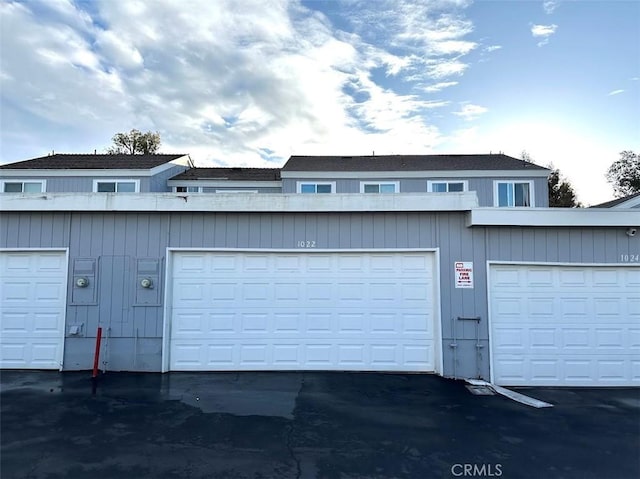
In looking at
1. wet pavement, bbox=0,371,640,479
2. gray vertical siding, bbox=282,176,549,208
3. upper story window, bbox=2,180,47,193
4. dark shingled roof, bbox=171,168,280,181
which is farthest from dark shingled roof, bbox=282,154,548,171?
wet pavement, bbox=0,371,640,479

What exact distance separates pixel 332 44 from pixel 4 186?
1531 centimetres

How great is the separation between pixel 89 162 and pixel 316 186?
1069cm

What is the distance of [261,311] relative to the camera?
256 inches

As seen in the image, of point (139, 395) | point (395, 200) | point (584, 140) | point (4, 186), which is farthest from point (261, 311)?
point (4, 186)

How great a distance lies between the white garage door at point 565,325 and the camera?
621 cm

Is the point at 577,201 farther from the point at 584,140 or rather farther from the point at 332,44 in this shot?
the point at 332,44

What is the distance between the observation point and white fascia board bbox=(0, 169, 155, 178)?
14680 millimetres

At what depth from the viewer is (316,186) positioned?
15.2 meters

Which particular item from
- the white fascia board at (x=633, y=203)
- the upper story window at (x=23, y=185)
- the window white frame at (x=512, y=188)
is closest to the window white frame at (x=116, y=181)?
the upper story window at (x=23, y=185)

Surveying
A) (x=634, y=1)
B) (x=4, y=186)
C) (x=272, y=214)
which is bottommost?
(x=272, y=214)

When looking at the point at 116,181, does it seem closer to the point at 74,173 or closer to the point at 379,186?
the point at 74,173

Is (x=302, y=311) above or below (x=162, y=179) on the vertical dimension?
below

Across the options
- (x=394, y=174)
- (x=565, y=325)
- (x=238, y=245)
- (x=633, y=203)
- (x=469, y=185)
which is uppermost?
(x=394, y=174)

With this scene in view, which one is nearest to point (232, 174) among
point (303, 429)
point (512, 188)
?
point (512, 188)
